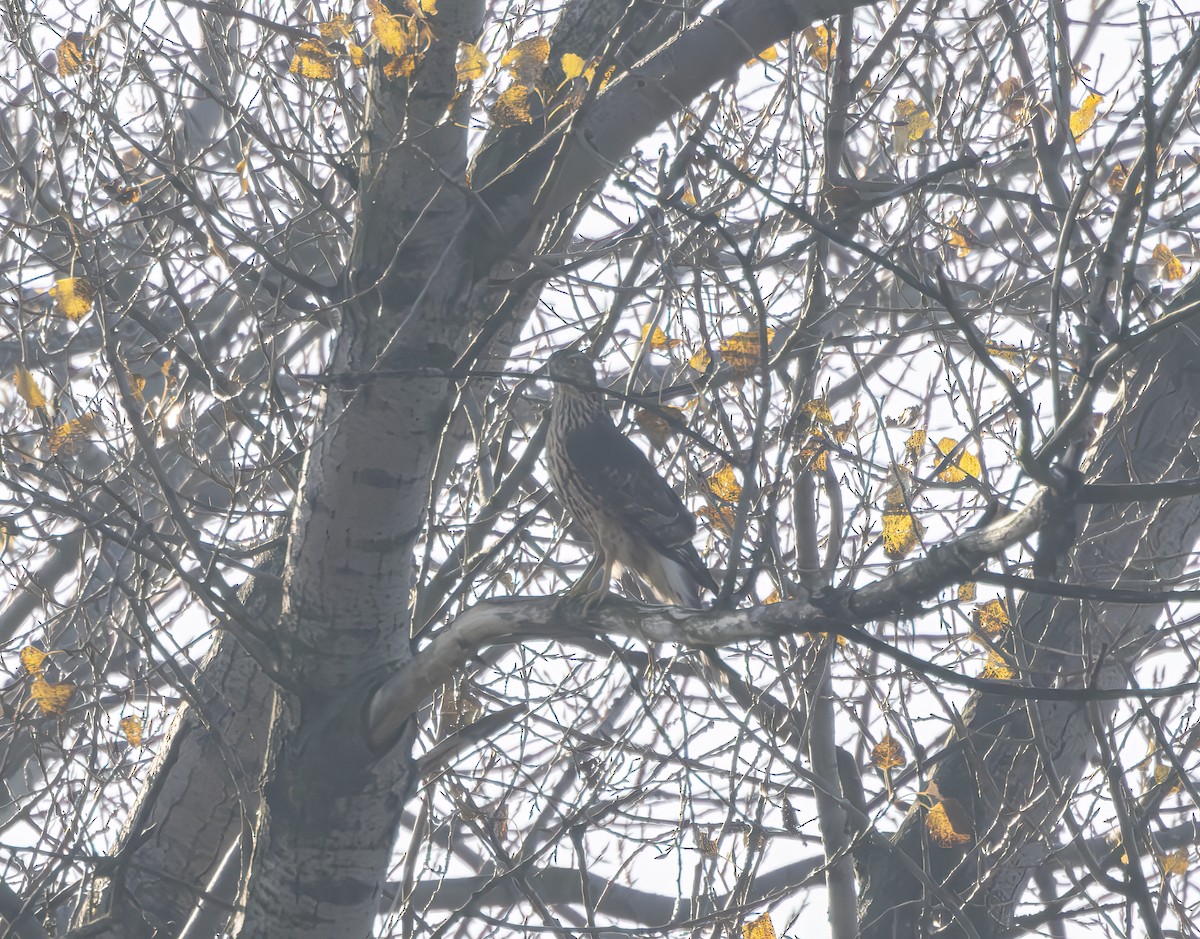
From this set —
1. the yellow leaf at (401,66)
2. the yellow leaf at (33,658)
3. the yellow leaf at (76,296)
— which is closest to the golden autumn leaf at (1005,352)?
the yellow leaf at (401,66)

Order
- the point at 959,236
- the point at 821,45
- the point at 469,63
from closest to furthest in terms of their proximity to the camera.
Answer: the point at 469,63 → the point at 821,45 → the point at 959,236

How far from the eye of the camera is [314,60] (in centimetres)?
386

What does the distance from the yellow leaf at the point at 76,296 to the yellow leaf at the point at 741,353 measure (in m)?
1.69

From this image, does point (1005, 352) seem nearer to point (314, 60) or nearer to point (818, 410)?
point (818, 410)

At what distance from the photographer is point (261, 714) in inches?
165

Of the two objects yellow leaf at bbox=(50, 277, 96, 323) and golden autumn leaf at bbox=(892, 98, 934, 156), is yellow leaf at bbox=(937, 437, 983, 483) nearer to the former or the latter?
golden autumn leaf at bbox=(892, 98, 934, 156)

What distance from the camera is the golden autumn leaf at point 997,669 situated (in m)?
4.16

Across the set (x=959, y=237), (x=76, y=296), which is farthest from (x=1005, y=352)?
(x=76, y=296)

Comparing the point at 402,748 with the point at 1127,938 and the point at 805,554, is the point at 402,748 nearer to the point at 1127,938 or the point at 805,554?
the point at 805,554

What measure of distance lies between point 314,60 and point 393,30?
627mm

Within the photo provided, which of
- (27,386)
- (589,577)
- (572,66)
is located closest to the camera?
(572,66)

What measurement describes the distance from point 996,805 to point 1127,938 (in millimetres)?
576

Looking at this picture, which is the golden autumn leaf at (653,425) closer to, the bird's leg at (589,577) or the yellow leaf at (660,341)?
the yellow leaf at (660,341)

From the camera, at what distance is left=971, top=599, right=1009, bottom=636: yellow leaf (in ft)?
14.2
